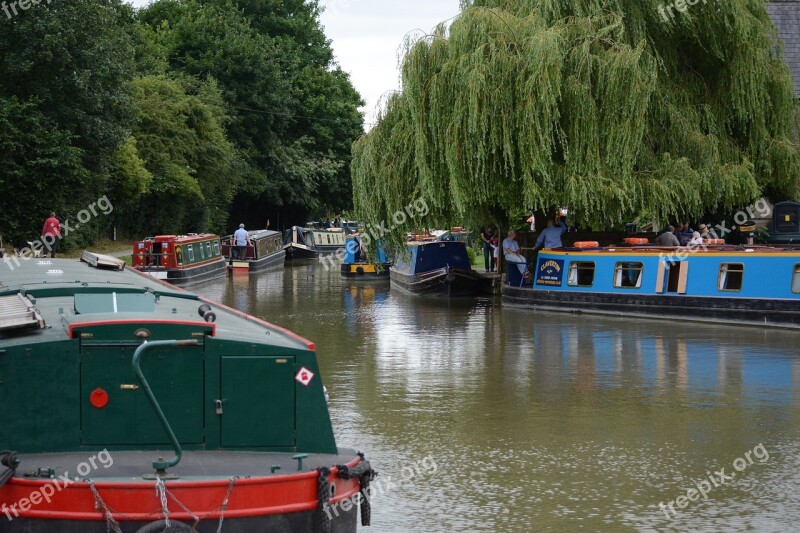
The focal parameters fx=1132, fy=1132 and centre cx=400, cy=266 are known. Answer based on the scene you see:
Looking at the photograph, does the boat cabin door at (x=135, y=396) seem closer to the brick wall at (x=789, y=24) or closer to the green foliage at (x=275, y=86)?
the brick wall at (x=789, y=24)

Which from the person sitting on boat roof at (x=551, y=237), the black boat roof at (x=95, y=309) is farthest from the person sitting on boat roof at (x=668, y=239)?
the black boat roof at (x=95, y=309)

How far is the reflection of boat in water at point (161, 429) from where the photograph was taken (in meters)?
7.12

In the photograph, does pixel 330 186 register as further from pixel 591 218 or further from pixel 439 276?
pixel 591 218

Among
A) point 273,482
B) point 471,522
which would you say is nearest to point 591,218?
point 471,522

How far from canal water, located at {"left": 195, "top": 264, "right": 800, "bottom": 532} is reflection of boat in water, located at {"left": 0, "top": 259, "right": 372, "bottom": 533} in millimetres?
1607

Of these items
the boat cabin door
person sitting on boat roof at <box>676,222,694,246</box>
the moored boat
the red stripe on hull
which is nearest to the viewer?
the red stripe on hull

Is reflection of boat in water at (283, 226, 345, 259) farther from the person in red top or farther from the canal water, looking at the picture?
the canal water

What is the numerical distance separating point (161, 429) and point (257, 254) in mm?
36742

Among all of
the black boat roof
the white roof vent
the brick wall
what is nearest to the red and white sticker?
the black boat roof

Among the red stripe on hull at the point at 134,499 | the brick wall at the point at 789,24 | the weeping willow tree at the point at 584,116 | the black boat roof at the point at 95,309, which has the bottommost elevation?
the red stripe on hull at the point at 134,499

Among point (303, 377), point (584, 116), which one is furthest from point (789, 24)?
point (303, 377)

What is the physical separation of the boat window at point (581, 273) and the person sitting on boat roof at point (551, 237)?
51.3 inches

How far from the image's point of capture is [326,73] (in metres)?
64.8

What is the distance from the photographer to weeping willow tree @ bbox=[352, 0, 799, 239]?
24016 mm
